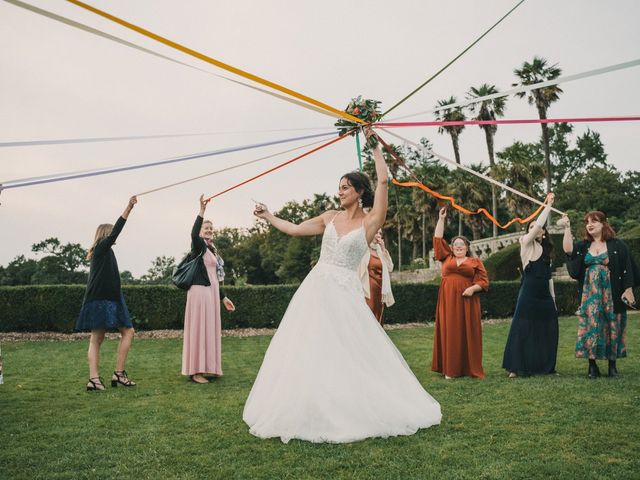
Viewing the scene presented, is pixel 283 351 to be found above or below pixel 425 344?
above

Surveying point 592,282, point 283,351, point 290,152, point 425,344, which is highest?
point 290,152

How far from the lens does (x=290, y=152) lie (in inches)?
245

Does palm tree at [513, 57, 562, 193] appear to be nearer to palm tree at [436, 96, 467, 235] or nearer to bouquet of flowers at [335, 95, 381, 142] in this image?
palm tree at [436, 96, 467, 235]

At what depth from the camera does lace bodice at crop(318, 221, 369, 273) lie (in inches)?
196

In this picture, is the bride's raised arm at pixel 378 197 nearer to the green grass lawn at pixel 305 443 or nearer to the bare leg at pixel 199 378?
the green grass lawn at pixel 305 443

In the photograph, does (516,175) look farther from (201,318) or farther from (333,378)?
(333,378)

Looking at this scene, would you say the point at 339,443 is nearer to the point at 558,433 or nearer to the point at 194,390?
the point at 558,433

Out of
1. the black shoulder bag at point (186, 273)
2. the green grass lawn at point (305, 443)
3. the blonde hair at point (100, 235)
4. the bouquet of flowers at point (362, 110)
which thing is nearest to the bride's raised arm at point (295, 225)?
the bouquet of flowers at point (362, 110)

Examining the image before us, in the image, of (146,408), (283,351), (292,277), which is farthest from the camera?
(292,277)

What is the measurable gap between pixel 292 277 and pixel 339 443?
51578 millimetres

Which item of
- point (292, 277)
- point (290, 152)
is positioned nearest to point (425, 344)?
point (290, 152)

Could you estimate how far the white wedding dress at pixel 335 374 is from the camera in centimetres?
445

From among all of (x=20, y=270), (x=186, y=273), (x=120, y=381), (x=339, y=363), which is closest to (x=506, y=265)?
(x=186, y=273)

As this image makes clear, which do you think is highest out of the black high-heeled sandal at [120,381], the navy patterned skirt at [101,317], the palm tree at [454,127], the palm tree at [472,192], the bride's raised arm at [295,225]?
the palm tree at [454,127]
